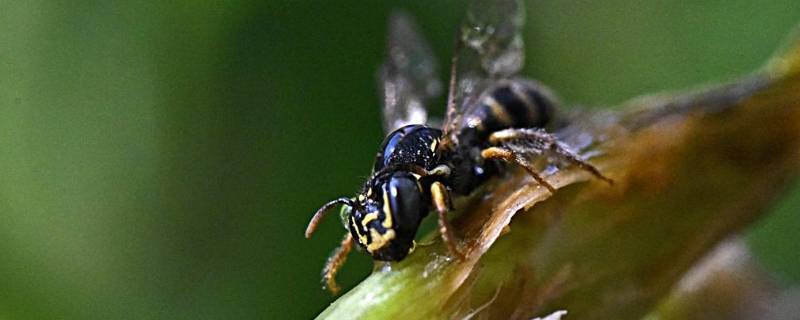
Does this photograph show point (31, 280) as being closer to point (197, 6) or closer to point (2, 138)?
point (2, 138)


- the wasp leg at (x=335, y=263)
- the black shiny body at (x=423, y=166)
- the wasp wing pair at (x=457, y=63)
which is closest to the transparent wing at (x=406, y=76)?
the wasp wing pair at (x=457, y=63)

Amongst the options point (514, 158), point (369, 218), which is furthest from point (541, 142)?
point (369, 218)

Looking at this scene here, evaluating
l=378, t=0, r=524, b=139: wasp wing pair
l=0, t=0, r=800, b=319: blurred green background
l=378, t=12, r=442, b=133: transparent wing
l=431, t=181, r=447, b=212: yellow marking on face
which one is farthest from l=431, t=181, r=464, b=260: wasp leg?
l=0, t=0, r=800, b=319: blurred green background

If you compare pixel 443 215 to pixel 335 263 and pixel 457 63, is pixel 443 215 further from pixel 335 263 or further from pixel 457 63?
pixel 457 63

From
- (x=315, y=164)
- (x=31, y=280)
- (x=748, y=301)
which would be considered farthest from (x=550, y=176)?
(x=31, y=280)

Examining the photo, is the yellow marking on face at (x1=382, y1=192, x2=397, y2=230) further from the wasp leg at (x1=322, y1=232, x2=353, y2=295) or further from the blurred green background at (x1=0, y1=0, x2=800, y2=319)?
the blurred green background at (x1=0, y1=0, x2=800, y2=319)

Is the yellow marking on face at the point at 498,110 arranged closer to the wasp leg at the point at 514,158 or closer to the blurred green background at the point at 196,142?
the wasp leg at the point at 514,158

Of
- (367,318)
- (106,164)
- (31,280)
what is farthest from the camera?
(106,164)

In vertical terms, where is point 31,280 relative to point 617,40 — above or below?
above
